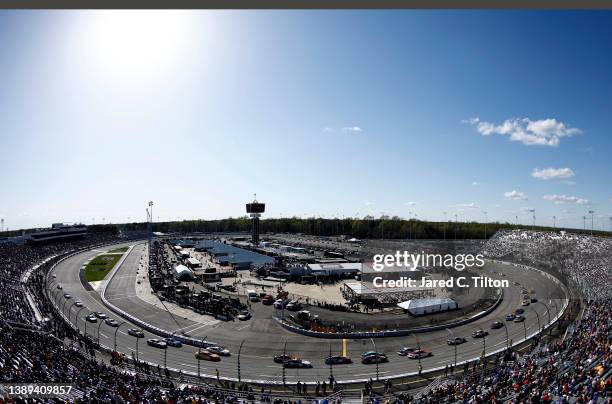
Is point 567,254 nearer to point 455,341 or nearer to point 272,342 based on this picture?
point 455,341

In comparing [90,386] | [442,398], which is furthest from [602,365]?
[90,386]

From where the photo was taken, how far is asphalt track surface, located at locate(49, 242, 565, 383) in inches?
1250

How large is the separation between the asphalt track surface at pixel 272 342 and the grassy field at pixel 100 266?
51.1ft

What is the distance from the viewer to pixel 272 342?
38.1 metres

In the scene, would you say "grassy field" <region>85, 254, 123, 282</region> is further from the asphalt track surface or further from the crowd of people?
the crowd of people

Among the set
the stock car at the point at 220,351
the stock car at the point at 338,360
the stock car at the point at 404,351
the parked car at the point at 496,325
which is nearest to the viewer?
the stock car at the point at 338,360

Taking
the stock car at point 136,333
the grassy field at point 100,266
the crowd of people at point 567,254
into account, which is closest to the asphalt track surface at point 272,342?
the stock car at point 136,333

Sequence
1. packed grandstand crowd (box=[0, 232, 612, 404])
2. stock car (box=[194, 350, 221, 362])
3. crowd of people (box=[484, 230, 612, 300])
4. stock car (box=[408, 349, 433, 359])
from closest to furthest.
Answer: packed grandstand crowd (box=[0, 232, 612, 404]) < stock car (box=[194, 350, 221, 362]) < stock car (box=[408, 349, 433, 359]) < crowd of people (box=[484, 230, 612, 300])

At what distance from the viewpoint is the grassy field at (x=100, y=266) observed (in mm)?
74106

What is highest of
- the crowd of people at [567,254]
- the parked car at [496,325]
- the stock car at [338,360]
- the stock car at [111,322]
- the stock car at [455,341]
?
the crowd of people at [567,254]

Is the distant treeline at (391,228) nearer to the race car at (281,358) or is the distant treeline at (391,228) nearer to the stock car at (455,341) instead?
the stock car at (455,341)

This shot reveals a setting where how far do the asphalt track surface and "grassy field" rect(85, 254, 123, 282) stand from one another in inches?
613

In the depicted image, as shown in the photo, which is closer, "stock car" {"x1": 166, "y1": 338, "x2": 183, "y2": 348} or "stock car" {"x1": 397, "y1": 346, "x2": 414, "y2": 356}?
"stock car" {"x1": 397, "y1": 346, "x2": 414, "y2": 356}

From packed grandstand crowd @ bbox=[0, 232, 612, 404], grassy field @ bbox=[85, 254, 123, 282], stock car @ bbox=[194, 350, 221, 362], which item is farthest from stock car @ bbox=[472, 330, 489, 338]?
grassy field @ bbox=[85, 254, 123, 282]
